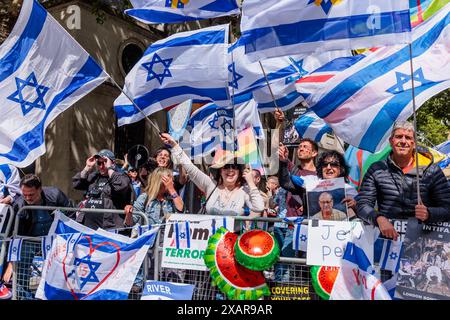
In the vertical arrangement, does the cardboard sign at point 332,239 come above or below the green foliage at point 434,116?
below

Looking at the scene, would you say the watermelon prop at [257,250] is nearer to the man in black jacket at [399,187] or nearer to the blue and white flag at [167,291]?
the blue and white flag at [167,291]

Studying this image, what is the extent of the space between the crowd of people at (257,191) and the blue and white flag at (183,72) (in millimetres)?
835

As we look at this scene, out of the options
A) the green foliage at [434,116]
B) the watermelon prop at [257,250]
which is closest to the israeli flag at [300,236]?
the watermelon prop at [257,250]

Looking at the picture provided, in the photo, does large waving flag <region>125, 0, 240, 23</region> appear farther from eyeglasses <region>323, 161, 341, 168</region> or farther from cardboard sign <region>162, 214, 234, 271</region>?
cardboard sign <region>162, 214, 234, 271</region>

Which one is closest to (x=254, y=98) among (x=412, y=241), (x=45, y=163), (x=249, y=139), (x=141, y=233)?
(x=249, y=139)

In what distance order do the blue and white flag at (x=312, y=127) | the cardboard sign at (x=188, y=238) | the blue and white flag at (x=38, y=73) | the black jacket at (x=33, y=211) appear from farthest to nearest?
1. the blue and white flag at (x=312, y=127)
2. the black jacket at (x=33, y=211)
3. the blue and white flag at (x=38, y=73)
4. the cardboard sign at (x=188, y=238)

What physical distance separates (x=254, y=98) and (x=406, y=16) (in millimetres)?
3776

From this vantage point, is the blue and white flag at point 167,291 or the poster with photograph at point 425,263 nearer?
the poster with photograph at point 425,263

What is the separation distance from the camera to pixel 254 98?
8.06 meters

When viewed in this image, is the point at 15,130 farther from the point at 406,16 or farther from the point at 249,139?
the point at 406,16

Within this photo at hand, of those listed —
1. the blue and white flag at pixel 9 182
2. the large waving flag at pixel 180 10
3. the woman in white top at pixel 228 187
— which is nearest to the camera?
the woman in white top at pixel 228 187

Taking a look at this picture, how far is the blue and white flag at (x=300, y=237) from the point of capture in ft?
15.7

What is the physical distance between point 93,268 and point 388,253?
2.82 m

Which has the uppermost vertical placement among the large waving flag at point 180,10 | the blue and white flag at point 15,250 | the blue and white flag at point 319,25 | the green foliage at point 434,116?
the green foliage at point 434,116
